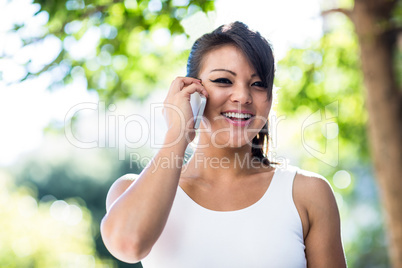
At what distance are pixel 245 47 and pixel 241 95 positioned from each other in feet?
0.85

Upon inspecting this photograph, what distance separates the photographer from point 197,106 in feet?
7.00

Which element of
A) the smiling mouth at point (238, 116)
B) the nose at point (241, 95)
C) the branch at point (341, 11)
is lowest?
the smiling mouth at point (238, 116)

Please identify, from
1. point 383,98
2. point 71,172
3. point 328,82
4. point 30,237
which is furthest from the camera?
point 71,172

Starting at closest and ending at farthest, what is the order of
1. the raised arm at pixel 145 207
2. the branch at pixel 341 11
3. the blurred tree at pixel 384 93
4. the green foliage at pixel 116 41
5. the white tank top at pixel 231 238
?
the raised arm at pixel 145 207 < the white tank top at pixel 231 238 < the green foliage at pixel 116 41 < the blurred tree at pixel 384 93 < the branch at pixel 341 11

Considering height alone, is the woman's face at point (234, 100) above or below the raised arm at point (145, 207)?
above

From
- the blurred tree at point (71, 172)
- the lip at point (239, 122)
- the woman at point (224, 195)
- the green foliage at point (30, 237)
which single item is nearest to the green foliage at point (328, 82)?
the woman at point (224, 195)

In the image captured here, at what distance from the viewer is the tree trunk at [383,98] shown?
476 cm

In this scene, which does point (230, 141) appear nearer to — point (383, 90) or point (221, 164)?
point (221, 164)

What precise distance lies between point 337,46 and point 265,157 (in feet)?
14.4

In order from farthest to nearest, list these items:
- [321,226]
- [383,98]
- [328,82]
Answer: [328,82] → [383,98] → [321,226]

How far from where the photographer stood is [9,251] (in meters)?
10.8

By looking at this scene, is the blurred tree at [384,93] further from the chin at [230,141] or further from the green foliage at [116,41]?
the chin at [230,141]

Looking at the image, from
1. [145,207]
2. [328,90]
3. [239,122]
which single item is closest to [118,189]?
[145,207]

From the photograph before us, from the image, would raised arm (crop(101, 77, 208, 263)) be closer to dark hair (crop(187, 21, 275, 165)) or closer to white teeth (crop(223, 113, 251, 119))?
white teeth (crop(223, 113, 251, 119))
